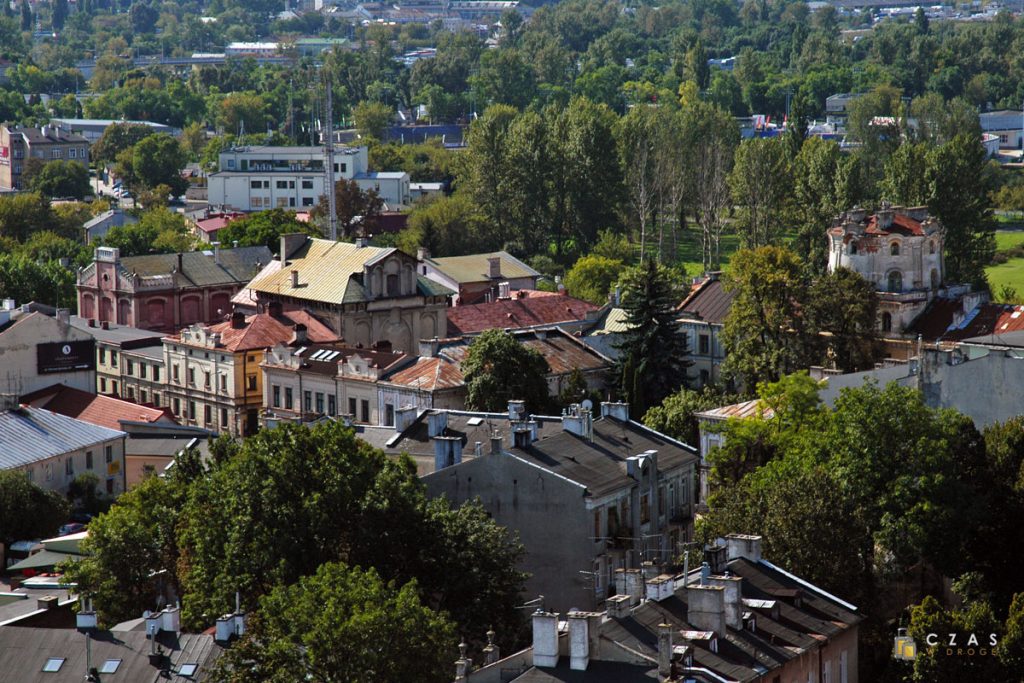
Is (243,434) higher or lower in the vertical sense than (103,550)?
lower

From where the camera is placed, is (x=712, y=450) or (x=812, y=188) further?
(x=812, y=188)

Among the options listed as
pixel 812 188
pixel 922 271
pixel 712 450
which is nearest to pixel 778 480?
pixel 712 450

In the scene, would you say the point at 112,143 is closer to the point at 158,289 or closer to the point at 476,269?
the point at 476,269

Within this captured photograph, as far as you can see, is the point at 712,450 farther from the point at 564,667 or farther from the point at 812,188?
the point at 812,188

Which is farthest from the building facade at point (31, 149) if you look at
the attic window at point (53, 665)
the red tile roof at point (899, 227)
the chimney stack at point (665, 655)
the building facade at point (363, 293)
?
the chimney stack at point (665, 655)

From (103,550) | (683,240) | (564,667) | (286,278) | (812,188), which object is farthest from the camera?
(683,240)

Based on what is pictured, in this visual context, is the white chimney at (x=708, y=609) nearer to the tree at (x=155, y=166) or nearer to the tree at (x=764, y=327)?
the tree at (x=764, y=327)
